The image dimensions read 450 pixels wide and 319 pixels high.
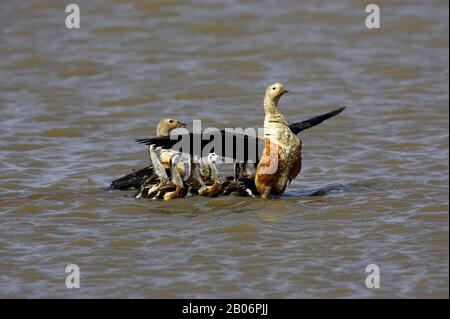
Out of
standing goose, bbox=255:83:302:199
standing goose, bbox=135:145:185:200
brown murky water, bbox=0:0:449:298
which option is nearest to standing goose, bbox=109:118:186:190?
brown murky water, bbox=0:0:449:298

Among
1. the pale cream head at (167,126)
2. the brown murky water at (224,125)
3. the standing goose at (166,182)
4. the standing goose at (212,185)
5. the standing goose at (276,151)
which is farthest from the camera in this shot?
the pale cream head at (167,126)

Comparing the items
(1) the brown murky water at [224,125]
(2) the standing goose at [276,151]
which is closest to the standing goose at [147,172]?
(1) the brown murky water at [224,125]

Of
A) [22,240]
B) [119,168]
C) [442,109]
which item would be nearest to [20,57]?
[119,168]

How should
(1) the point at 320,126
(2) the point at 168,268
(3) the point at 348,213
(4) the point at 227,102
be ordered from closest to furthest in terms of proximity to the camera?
1. (2) the point at 168,268
2. (3) the point at 348,213
3. (1) the point at 320,126
4. (4) the point at 227,102

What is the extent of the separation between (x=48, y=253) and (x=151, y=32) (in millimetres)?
9529

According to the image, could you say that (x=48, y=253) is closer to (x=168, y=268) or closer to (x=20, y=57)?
(x=168, y=268)

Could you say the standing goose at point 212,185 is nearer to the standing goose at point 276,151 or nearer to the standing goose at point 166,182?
the standing goose at point 166,182

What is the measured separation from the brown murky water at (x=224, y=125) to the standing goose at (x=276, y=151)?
0.91 feet

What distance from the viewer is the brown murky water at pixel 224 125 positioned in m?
9.20

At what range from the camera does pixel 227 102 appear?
15.5m

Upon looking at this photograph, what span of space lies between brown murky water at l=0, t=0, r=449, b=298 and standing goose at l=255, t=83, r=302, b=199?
0.91 ft

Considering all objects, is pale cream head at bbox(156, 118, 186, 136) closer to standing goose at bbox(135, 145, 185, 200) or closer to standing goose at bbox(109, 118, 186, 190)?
standing goose at bbox(109, 118, 186, 190)

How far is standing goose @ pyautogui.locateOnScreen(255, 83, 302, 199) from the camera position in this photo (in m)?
10.7

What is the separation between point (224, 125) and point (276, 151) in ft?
12.3
